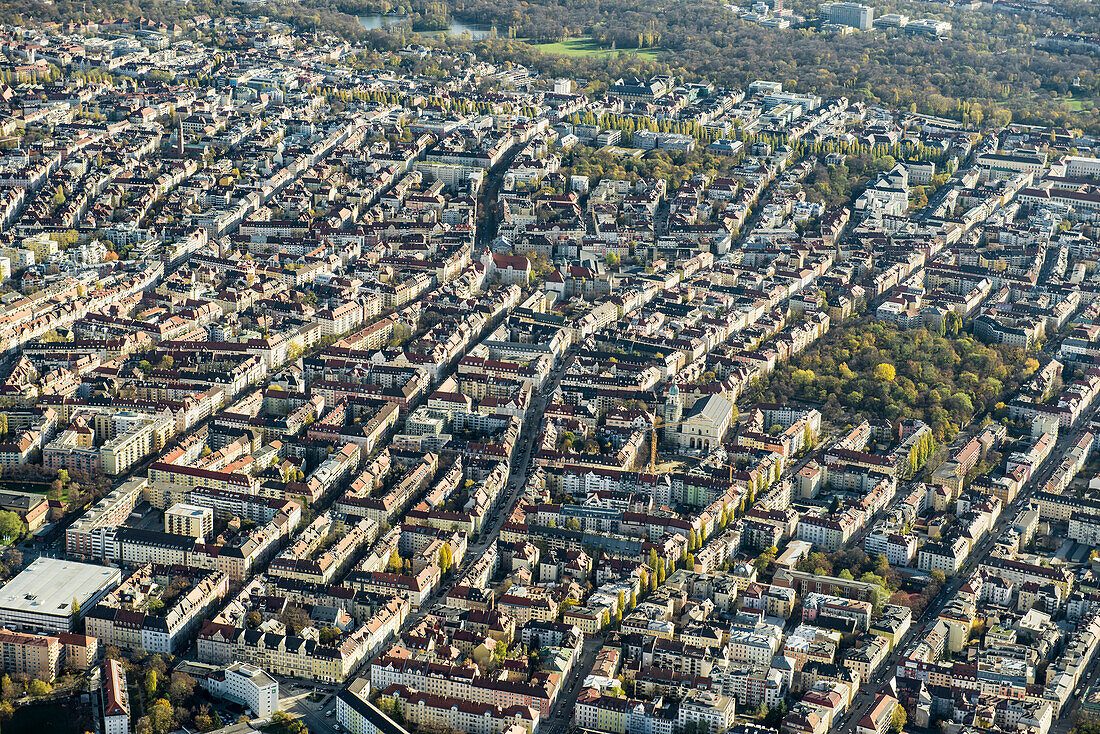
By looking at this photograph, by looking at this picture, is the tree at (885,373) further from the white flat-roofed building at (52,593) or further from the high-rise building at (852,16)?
the high-rise building at (852,16)

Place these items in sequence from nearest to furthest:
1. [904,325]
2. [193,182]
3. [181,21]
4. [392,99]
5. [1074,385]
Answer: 1. [1074,385]
2. [904,325]
3. [193,182]
4. [392,99]
5. [181,21]

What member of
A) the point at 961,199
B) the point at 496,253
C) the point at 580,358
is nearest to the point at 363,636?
the point at 580,358

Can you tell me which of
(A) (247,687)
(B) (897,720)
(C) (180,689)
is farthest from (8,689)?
(B) (897,720)

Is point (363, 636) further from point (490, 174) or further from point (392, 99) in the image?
point (392, 99)

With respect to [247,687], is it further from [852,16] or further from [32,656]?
A: [852,16]

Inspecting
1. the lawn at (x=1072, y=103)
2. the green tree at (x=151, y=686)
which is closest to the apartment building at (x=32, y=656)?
the green tree at (x=151, y=686)
